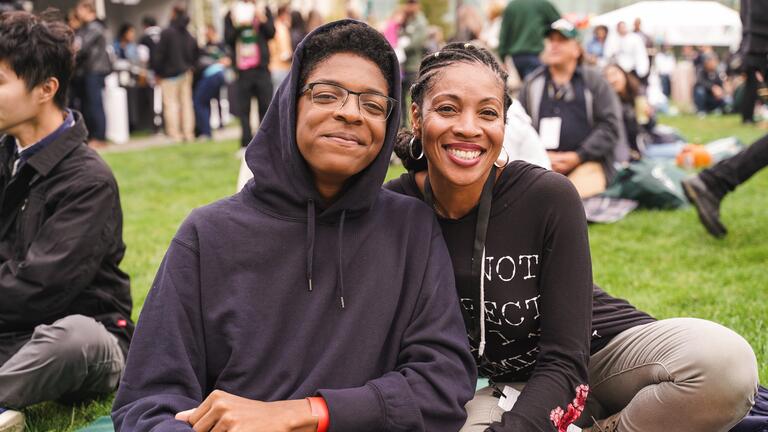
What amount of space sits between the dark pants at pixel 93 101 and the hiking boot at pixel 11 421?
9.94 metres

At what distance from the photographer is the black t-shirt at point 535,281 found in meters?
2.31

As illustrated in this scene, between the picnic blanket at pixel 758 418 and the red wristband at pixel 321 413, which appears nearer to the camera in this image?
the red wristband at pixel 321 413

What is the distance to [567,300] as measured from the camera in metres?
2.33

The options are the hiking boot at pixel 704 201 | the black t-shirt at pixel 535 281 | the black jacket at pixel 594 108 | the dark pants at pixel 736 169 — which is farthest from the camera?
the black jacket at pixel 594 108

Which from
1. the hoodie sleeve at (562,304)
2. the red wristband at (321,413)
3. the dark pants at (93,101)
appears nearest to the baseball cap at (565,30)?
the hoodie sleeve at (562,304)

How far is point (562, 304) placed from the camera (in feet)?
7.64

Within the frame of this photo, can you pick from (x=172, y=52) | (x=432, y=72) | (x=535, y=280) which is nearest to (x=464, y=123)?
(x=432, y=72)

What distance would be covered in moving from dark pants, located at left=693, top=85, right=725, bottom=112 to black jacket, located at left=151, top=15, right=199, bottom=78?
44.0ft

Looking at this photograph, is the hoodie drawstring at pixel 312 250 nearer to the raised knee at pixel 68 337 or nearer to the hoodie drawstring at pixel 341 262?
the hoodie drawstring at pixel 341 262

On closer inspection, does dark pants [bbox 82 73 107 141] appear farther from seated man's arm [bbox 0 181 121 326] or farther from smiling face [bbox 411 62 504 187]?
smiling face [bbox 411 62 504 187]

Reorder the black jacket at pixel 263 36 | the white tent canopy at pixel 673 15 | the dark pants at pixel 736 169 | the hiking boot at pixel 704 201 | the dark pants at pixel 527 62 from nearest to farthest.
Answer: the dark pants at pixel 736 169 → the hiking boot at pixel 704 201 → the dark pants at pixel 527 62 → the black jacket at pixel 263 36 → the white tent canopy at pixel 673 15

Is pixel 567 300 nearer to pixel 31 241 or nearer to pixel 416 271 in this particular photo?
pixel 416 271

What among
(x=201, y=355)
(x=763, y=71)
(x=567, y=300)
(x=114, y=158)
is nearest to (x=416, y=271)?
(x=567, y=300)

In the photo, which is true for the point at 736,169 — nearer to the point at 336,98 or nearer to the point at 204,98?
the point at 336,98
